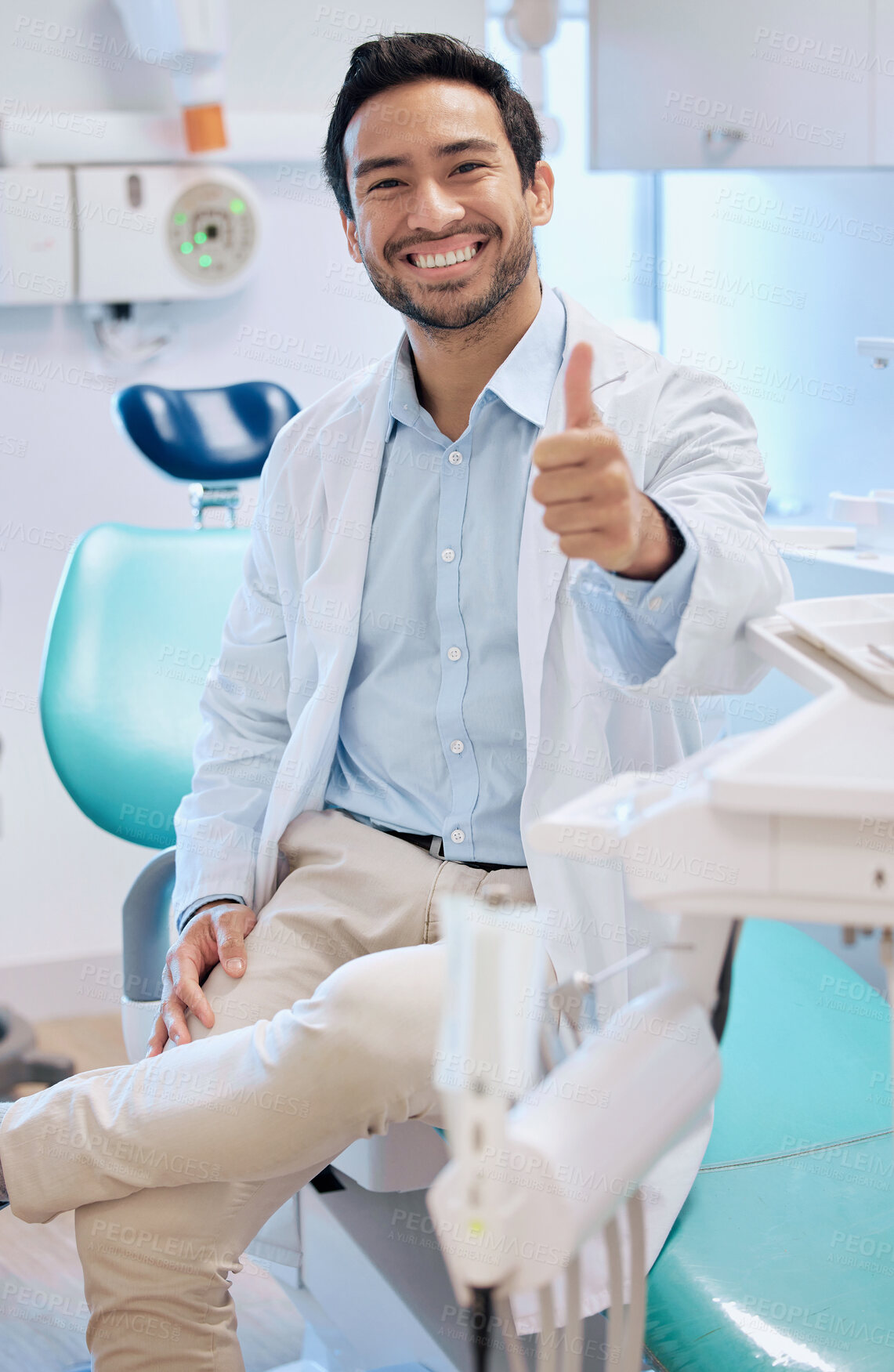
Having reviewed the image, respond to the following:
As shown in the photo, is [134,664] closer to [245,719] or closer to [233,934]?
[245,719]

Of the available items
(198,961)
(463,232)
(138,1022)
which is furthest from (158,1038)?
(463,232)

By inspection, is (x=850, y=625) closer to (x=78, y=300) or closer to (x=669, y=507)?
(x=669, y=507)

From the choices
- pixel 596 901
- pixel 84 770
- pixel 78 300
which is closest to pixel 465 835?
pixel 596 901

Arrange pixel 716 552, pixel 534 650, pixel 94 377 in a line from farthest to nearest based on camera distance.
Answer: pixel 94 377, pixel 534 650, pixel 716 552

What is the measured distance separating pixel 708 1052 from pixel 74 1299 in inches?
56.8

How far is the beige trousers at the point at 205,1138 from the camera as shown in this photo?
118 cm

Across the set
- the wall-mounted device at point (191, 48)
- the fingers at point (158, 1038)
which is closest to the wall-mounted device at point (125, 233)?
the wall-mounted device at point (191, 48)

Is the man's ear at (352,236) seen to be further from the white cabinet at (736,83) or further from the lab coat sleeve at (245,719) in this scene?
the white cabinet at (736,83)

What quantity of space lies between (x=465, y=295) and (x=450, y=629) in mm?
378

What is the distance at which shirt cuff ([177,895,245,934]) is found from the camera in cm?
160

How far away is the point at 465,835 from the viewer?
1516 millimetres

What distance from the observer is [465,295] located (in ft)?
5.12

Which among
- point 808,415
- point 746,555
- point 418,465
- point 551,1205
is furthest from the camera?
point 808,415

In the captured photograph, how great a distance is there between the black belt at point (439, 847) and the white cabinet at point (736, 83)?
1161 mm
